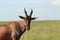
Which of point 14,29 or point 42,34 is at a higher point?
point 14,29

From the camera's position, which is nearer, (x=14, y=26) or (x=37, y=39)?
(x=14, y=26)

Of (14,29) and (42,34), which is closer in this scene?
(14,29)

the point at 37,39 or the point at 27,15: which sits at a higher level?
the point at 27,15

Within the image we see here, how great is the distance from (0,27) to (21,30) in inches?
64.8

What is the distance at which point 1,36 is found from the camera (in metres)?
18.7

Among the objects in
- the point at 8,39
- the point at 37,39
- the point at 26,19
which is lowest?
the point at 37,39

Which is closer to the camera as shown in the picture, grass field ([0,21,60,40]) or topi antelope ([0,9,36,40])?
topi antelope ([0,9,36,40])

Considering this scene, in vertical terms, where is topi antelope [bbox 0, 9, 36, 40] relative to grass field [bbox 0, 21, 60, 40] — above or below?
above

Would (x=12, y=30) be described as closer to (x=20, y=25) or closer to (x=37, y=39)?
(x=20, y=25)

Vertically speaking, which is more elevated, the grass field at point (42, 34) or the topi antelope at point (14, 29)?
the topi antelope at point (14, 29)

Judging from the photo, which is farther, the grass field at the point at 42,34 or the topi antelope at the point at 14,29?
the grass field at the point at 42,34

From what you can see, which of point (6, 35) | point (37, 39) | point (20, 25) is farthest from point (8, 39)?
point (37, 39)

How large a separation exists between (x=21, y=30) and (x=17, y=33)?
532 millimetres

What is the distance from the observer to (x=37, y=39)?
2711 cm
